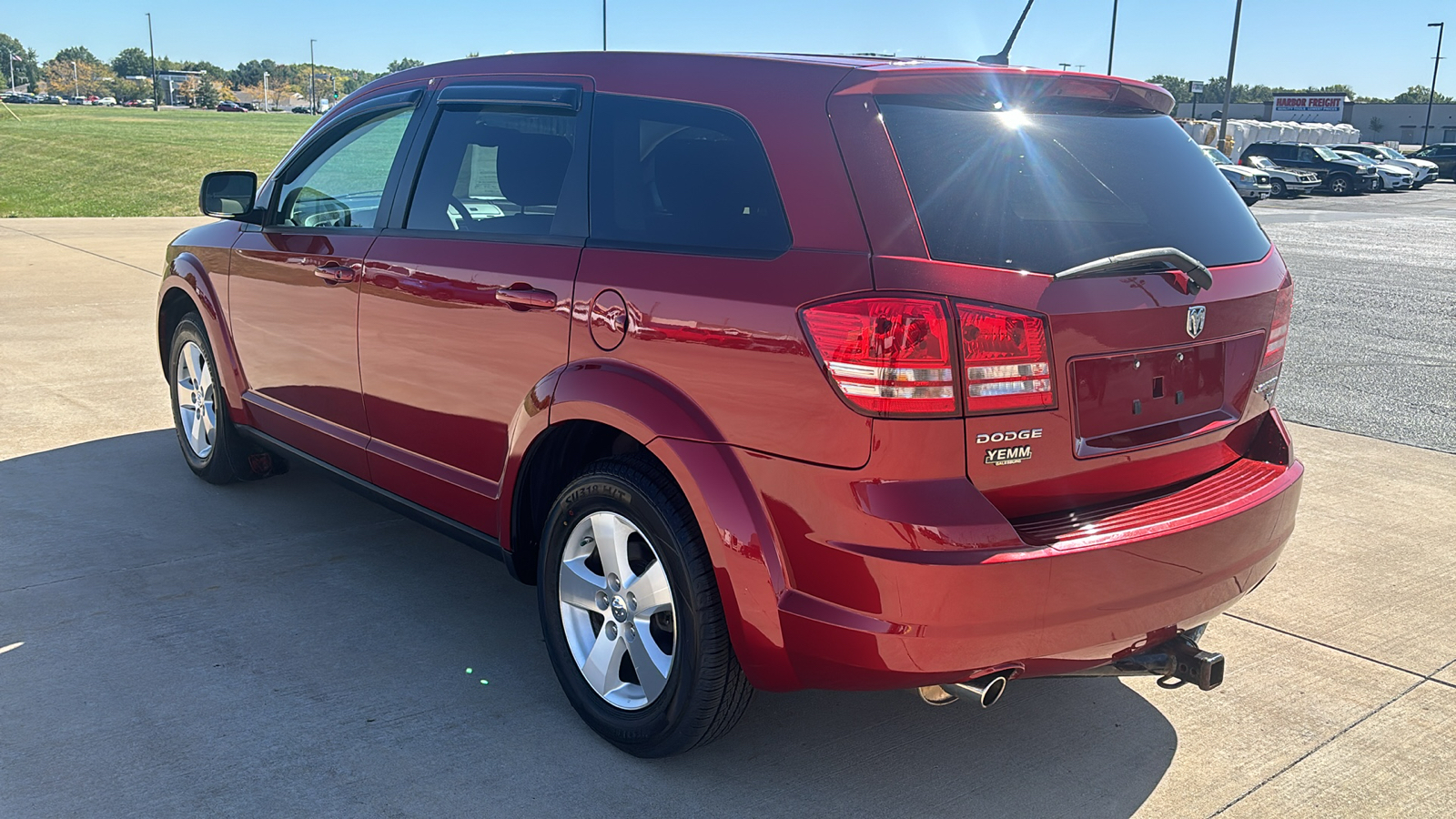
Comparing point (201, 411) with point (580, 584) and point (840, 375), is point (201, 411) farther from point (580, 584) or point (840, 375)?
point (840, 375)

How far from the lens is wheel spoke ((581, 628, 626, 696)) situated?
3.24m

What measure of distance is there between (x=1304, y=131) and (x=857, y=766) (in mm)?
68692

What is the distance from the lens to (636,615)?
3.14m

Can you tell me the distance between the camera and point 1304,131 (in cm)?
6278

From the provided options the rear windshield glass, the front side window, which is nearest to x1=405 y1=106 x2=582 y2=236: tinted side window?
the front side window

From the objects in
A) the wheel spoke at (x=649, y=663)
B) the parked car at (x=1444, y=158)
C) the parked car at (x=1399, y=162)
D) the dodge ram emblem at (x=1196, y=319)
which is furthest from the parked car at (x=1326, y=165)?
the wheel spoke at (x=649, y=663)

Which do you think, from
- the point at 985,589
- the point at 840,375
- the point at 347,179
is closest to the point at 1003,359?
the point at 840,375

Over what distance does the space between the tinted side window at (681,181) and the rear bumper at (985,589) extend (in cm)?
72

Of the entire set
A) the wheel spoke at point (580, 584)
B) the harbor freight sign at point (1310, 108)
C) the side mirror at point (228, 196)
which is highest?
the harbor freight sign at point (1310, 108)

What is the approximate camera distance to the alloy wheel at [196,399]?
5.39 meters

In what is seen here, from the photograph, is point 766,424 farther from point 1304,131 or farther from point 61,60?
point 61,60

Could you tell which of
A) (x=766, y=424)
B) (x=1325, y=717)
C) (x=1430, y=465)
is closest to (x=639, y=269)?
(x=766, y=424)

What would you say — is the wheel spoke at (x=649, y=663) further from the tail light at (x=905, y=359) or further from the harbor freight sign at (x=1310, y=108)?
the harbor freight sign at (x=1310, y=108)

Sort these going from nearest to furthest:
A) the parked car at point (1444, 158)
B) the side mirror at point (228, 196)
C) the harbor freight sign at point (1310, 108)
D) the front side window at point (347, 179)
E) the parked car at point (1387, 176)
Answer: the front side window at point (347, 179) → the side mirror at point (228, 196) → the parked car at point (1387, 176) → the parked car at point (1444, 158) → the harbor freight sign at point (1310, 108)
